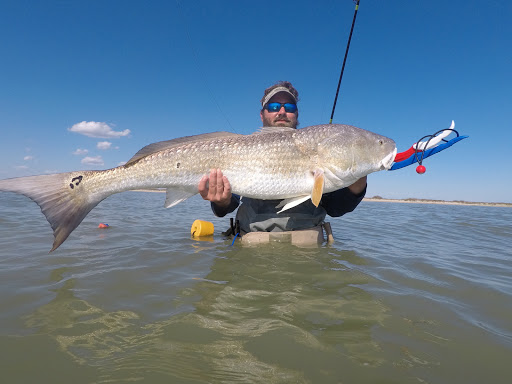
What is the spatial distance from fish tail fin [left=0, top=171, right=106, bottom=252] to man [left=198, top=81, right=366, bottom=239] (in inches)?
62.9

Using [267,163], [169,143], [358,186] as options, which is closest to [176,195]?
[169,143]

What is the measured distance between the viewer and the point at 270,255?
15.3 ft

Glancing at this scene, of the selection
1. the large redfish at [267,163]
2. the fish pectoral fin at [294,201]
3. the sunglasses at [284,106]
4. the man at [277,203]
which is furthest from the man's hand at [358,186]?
the sunglasses at [284,106]

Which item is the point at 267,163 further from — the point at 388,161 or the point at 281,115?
the point at 281,115

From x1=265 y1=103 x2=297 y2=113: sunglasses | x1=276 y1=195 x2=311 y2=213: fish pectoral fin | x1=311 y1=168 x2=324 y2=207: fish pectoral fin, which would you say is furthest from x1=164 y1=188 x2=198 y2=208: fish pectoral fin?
x1=265 y1=103 x2=297 y2=113: sunglasses

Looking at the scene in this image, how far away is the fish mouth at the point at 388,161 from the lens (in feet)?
13.5

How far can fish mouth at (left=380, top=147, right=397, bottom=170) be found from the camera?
4.13 meters

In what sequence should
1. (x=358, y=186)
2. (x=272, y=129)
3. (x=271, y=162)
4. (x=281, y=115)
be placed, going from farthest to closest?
(x=281, y=115)
(x=358, y=186)
(x=272, y=129)
(x=271, y=162)

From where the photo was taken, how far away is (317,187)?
12.9ft

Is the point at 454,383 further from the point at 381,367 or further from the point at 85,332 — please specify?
the point at 85,332

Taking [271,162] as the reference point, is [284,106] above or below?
above

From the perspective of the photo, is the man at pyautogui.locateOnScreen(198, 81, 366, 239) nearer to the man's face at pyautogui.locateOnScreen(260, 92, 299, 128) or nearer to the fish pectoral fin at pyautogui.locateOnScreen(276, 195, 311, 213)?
the man's face at pyautogui.locateOnScreen(260, 92, 299, 128)

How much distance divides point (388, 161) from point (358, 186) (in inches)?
29.2

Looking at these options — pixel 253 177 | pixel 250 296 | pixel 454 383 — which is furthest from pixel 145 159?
pixel 454 383
